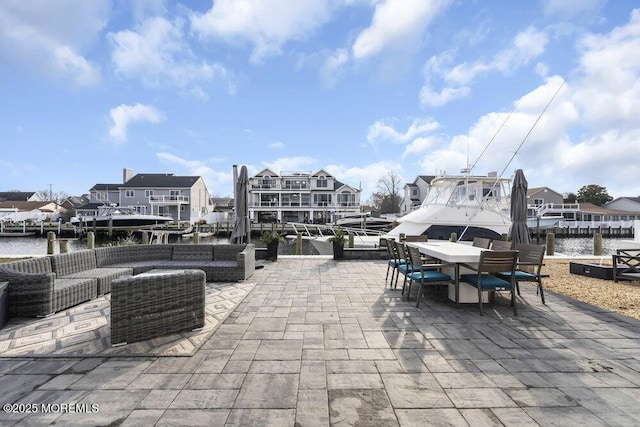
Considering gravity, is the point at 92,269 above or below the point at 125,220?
below

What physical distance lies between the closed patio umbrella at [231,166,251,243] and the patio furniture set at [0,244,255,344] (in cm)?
150

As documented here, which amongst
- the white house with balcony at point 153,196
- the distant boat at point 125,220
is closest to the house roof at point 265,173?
the white house with balcony at point 153,196

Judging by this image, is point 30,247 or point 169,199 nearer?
point 30,247

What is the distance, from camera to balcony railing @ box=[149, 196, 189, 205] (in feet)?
→ 124

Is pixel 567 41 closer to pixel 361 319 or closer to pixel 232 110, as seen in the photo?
pixel 361 319

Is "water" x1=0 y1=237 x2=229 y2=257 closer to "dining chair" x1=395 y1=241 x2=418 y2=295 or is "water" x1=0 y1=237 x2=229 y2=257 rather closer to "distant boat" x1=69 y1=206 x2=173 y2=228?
"distant boat" x1=69 y1=206 x2=173 y2=228

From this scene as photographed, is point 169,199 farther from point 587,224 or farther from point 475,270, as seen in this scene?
point 587,224

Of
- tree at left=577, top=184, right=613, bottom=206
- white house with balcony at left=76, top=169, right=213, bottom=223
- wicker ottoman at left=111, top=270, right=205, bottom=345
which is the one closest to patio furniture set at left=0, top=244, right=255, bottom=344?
wicker ottoman at left=111, top=270, right=205, bottom=345

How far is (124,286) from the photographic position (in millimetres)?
3158

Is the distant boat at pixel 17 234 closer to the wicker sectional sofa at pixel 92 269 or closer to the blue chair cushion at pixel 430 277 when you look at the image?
the wicker sectional sofa at pixel 92 269

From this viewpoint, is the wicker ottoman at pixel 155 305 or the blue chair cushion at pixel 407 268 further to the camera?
the blue chair cushion at pixel 407 268

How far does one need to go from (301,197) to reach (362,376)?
37.9 meters

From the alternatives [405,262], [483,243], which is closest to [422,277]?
[405,262]

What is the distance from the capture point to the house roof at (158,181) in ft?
128
